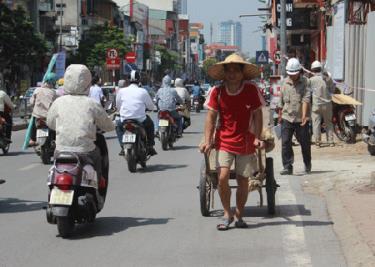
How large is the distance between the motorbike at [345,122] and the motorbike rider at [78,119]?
1089 cm

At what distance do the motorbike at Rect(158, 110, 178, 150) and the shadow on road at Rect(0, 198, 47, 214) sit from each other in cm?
764

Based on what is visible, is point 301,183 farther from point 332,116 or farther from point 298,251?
point 332,116

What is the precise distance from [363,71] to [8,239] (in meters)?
13.9

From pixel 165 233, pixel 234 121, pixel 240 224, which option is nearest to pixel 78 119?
pixel 165 233

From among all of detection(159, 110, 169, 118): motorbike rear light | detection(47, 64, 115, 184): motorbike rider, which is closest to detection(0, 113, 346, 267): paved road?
detection(47, 64, 115, 184): motorbike rider

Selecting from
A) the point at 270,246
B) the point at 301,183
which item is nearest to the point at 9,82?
the point at 301,183

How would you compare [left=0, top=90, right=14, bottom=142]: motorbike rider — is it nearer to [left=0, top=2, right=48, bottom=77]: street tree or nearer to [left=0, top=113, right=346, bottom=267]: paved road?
[left=0, top=113, right=346, bottom=267]: paved road

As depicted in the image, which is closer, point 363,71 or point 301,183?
point 301,183

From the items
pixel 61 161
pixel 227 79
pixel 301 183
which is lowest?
pixel 301 183

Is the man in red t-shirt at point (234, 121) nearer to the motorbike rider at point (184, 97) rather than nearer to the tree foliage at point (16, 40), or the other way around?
the motorbike rider at point (184, 97)

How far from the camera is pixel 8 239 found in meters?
7.90

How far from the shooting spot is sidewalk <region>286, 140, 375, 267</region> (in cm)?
728

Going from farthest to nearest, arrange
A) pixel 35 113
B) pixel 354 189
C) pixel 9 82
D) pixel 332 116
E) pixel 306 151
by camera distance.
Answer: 1. pixel 9 82
2. pixel 332 116
3. pixel 35 113
4. pixel 306 151
5. pixel 354 189

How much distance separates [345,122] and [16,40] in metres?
37.4
